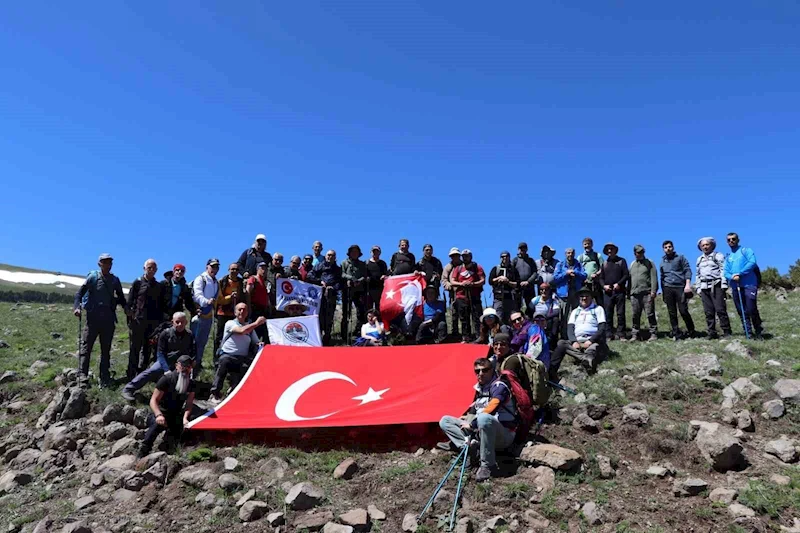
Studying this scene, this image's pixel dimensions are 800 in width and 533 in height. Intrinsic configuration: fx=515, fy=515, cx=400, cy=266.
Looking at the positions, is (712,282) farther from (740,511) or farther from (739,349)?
(740,511)

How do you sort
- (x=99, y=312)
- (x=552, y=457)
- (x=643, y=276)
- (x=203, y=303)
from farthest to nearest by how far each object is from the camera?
(x=643, y=276), (x=203, y=303), (x=99, y=312), (x=552, y=457)

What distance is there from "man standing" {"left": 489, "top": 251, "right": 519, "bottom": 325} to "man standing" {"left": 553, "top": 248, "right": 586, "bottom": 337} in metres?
1.21

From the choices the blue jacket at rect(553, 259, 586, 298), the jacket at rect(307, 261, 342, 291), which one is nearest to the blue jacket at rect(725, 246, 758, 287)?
the blue jacket at rect(553, 259, 586, 298)

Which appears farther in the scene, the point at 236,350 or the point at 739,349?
the point at 739,349

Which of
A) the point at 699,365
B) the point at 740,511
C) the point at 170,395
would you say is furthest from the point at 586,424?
the point at 170,395

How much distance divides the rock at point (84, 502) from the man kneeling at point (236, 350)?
328 centimetres

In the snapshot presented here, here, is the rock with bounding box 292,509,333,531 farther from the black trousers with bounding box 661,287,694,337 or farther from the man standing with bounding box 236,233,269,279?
the black trousers with bounding box 661,287,694,337

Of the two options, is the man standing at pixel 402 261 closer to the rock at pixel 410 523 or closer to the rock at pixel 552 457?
the rock at pixel 552 457

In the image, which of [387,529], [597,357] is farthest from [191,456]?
[597,357]

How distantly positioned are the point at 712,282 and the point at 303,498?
39.4 feet

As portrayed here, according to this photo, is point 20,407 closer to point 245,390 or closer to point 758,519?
point 245,390

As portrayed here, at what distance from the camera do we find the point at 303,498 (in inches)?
284

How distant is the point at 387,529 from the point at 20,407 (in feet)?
30.7

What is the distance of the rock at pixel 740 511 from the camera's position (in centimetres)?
660
